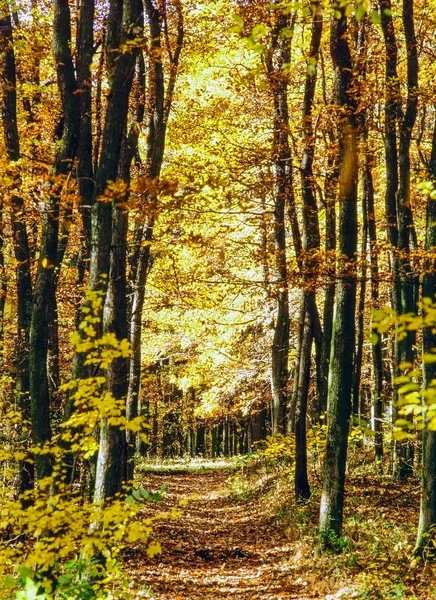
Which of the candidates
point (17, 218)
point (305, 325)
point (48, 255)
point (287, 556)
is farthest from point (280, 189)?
point (287, 556)

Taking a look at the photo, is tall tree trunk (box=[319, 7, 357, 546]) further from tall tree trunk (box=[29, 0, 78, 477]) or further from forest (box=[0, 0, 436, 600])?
tall tree trunk (box=[29, 0, 78, 477])

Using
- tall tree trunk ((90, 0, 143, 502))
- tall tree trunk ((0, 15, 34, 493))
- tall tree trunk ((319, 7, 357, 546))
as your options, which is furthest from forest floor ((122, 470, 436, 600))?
tall tree trunk ((0, 15, 34, 493))

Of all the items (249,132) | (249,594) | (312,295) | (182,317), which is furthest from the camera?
(182,317)

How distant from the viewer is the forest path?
28.3ft

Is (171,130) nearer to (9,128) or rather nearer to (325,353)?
(9,128)

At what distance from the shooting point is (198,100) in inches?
610

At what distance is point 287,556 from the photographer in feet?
33.1

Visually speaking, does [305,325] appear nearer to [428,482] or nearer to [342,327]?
[342,327]

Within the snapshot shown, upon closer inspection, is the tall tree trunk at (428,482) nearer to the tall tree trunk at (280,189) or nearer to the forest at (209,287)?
the forest at (209,287)

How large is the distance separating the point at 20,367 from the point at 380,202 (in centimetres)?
1362

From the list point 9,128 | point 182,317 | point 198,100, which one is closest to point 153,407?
point 182,317

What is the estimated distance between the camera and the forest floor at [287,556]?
25.8 ft

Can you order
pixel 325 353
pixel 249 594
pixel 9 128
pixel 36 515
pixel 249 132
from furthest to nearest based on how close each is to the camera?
pixel 249 132, pixel 325 353, pixel 9 128, pixel 249 594, pixel 36 515

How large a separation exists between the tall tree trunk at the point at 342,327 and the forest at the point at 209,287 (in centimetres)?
3
